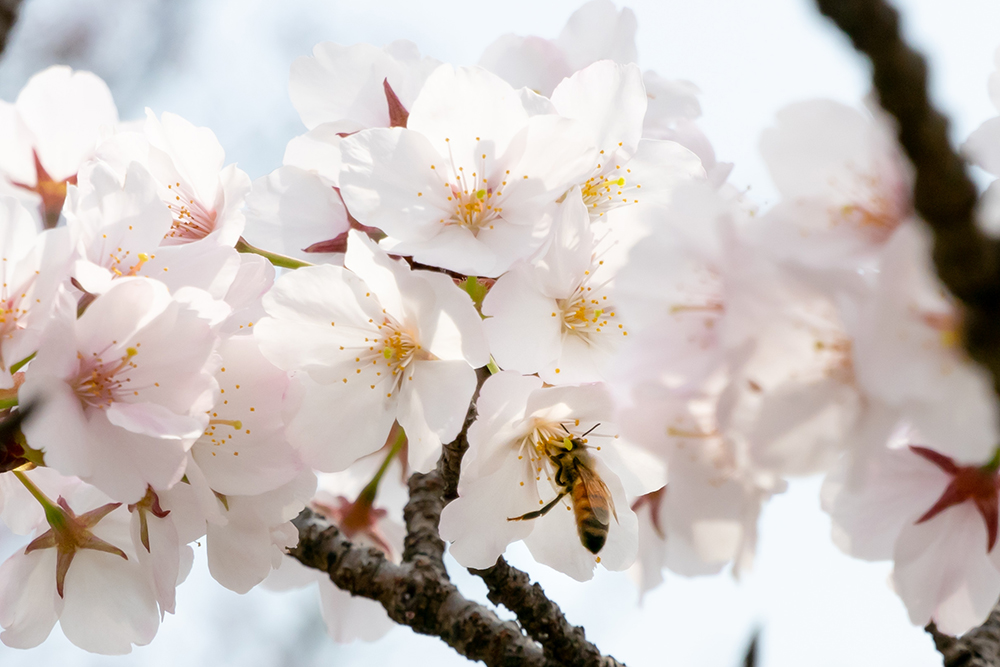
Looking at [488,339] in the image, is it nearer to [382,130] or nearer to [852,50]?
[382,130]

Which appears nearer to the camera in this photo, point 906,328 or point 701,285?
point 906,328

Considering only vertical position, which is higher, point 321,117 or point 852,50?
point 852,50

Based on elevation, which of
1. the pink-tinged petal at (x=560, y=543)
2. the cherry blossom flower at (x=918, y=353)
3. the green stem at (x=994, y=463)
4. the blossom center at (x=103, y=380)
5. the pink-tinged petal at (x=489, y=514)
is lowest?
the pink-tinged petal at (x=560, y=543)

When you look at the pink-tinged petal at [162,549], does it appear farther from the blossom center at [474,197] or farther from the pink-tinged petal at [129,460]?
the blossom center at [474,197]

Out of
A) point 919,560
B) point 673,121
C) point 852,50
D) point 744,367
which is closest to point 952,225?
point 852,50

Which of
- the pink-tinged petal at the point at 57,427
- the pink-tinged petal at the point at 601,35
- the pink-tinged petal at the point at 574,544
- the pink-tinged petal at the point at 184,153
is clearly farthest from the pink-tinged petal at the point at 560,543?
the pink-tinged petal at the point at 601,35

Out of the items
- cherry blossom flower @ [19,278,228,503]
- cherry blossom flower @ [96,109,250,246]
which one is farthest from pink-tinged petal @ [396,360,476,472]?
cherry blossom flower @ [96,109,250,246]

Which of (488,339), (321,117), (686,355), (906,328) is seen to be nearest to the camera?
(906,328)
